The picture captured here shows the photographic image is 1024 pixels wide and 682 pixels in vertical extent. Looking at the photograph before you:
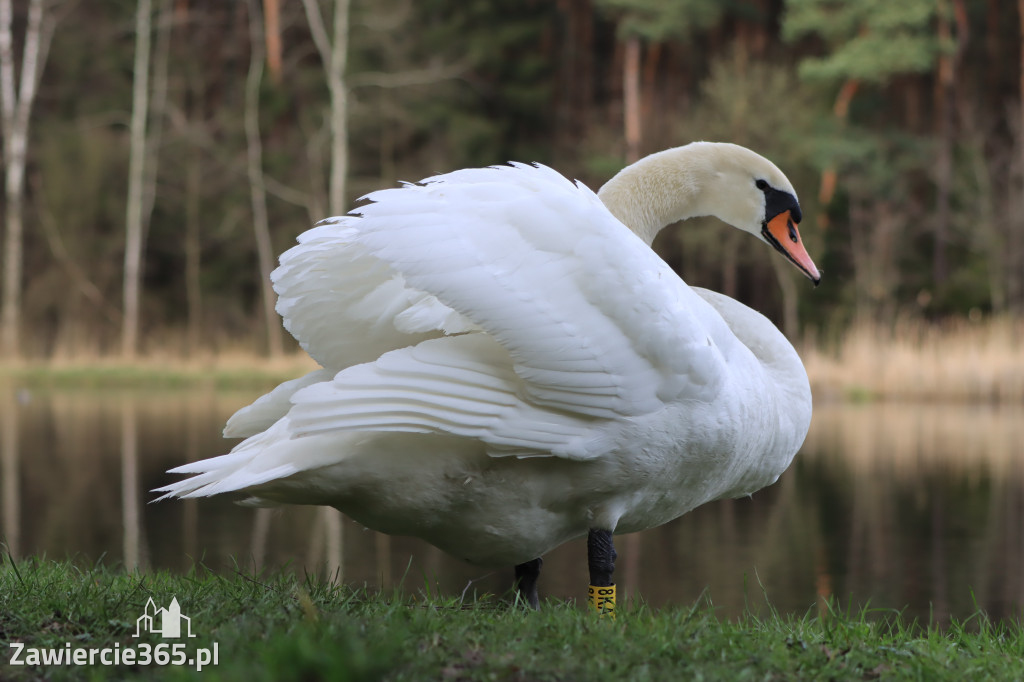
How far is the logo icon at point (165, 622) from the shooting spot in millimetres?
2643

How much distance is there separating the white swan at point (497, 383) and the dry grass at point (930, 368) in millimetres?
13050

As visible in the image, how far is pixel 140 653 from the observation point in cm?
257

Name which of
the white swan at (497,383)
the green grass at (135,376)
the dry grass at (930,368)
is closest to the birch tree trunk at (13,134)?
the green grass at (135,376)

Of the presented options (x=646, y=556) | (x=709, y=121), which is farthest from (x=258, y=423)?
(x=709, y=121)

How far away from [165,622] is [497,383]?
992 millimetres

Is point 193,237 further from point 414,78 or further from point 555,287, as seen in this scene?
point 555,287

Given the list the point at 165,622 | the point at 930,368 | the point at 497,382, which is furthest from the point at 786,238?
the point at 930,368

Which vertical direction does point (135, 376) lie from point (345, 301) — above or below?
below

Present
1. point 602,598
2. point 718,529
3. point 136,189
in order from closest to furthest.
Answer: point 602,598, point 718,529, point 136,189

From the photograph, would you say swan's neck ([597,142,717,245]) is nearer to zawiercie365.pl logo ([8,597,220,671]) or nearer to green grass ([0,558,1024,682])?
green grass ([0,558,1024,682])

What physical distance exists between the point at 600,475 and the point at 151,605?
1.21 metres

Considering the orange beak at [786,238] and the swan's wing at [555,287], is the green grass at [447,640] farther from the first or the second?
the orange beak at [786,238]

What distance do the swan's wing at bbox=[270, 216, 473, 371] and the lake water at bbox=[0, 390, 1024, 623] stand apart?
1.26 m

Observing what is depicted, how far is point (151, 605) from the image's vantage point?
116 inches
